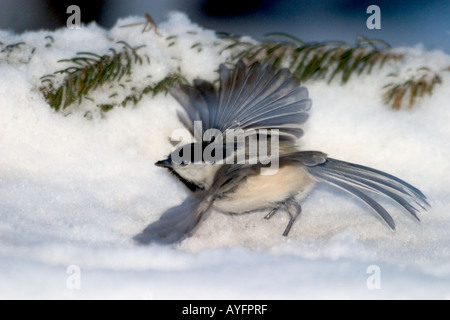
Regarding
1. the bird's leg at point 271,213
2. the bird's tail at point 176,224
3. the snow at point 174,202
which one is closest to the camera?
the snow at point 174,202

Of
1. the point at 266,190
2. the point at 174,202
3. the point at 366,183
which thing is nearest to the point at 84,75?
the point at 174,202

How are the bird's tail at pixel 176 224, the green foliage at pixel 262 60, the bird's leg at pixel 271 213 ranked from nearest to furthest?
the bird's tail at pixel 176 224
the bird's leg at pixel 271 213
the green foliage at pixel 262 60

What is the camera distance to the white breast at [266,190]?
1044 mm

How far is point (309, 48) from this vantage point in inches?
46.9

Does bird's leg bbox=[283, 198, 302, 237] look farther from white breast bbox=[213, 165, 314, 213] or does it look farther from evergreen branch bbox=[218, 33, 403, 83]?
evergreen branch bbox=[218, 33, 403, 83]

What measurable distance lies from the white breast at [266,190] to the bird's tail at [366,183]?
3cm

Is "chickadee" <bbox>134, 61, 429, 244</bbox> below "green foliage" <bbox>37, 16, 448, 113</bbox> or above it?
below

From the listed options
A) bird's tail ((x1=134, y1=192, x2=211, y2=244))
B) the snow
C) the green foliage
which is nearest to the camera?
the snow

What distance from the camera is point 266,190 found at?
1050mm

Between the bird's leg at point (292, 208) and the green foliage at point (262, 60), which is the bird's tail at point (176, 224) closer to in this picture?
the bird's leg at point (292, 208)

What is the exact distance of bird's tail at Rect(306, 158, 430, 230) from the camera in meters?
1.02

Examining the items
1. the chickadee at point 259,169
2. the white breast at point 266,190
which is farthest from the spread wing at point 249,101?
the white breast at point 266,190

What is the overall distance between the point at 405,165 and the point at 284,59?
313 millimetres

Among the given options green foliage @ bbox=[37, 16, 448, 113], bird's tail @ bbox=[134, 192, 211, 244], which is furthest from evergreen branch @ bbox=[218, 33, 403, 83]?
bird's tail @ bbox=[134, 192, 211, 244]
